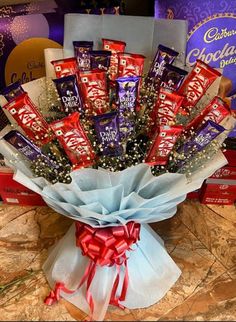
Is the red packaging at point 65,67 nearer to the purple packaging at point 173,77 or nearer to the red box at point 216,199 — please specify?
the purple packaging at point 173,77

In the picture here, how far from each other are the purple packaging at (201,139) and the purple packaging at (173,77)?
0.11 m

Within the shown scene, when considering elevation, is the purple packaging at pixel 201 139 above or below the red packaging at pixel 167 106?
below

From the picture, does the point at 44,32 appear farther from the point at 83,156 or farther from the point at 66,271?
the point at 66,271

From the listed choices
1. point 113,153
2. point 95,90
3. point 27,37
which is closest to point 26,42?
point 27,37

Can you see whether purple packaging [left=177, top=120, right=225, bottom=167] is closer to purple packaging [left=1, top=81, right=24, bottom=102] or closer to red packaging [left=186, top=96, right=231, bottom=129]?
red packaging [left=186, top=96, right=231, bottom=129]

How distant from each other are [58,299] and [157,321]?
23cm

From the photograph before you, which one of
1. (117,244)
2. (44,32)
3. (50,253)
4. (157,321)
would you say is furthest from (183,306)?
(44,32)

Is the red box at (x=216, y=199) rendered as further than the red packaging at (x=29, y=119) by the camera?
Yes

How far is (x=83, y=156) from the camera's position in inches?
33.5

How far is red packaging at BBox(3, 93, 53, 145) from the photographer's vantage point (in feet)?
2.76

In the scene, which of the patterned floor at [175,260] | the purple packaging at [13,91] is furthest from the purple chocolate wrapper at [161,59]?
the patterned floor at [175,260]

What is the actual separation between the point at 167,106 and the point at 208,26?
0.39 meters

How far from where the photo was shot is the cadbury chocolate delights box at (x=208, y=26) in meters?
1.10

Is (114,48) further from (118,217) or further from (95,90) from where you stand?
(118,217)
